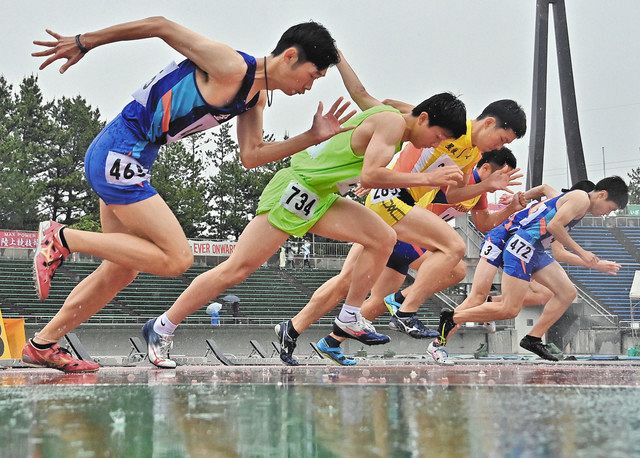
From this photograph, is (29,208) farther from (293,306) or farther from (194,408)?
(194,408)

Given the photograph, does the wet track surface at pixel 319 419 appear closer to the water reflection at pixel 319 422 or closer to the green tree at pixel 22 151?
the water reflection at pixel 319 422

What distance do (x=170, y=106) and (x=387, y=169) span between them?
1476 mm

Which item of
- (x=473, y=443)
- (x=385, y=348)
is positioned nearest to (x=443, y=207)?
(x=473, y=443)

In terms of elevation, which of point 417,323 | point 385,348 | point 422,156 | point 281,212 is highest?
point 422,156

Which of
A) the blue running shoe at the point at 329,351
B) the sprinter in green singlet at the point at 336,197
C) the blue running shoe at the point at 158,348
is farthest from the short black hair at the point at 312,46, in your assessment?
the blue running shoe at the point at 329,351

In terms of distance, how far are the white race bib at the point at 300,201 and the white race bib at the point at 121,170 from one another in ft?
4.30

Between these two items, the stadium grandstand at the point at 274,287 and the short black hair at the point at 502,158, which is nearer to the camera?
the short black hair at the point at 502,158

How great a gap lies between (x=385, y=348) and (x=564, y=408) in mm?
29092

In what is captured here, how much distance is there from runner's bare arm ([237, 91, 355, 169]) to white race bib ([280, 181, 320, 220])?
478 mm

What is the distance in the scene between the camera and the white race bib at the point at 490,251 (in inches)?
397


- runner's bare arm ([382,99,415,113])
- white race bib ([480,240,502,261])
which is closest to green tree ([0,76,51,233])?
white race bib ([480,240,502,261])

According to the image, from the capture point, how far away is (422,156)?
7582mm

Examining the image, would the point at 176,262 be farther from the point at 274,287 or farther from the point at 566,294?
the point at 274,287

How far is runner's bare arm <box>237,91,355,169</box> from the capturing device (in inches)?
207
